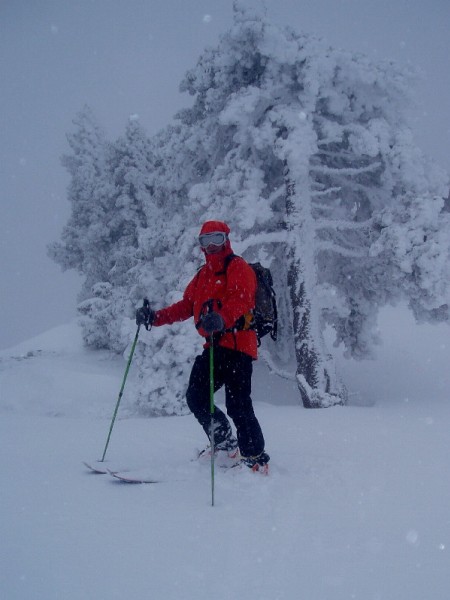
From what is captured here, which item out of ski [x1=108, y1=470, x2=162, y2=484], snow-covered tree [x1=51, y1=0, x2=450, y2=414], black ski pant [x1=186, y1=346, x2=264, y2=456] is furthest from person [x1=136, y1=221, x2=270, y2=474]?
A: snow-covered tree [x1=51, y1=0, x2=450, y2=414]

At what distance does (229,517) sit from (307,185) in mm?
8330

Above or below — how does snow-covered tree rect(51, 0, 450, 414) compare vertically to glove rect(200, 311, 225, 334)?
above

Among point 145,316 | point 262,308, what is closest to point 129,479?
point 145,316

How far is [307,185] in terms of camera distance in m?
10.1

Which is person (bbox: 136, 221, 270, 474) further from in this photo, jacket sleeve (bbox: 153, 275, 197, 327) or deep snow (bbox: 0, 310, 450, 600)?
deep snow (bbox: 0, 310, 450, 600)

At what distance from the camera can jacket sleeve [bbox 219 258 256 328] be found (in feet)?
13.3

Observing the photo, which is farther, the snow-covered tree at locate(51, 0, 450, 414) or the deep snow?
the snow-covered tree at locate(51, 0, 450, 414)

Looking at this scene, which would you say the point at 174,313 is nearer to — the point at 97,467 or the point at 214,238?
the point at 214,238

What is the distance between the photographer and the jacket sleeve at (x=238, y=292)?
159 inches

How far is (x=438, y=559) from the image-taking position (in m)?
2.48

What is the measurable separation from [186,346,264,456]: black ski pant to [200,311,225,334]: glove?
0.63m

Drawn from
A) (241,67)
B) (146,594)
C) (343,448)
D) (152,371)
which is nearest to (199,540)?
(146,594)

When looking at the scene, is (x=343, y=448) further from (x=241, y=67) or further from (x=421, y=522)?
(x=241, y=67)

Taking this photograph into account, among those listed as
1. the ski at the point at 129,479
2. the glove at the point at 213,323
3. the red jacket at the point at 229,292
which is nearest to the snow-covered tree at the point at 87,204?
the red jacket at the point at 229,292
